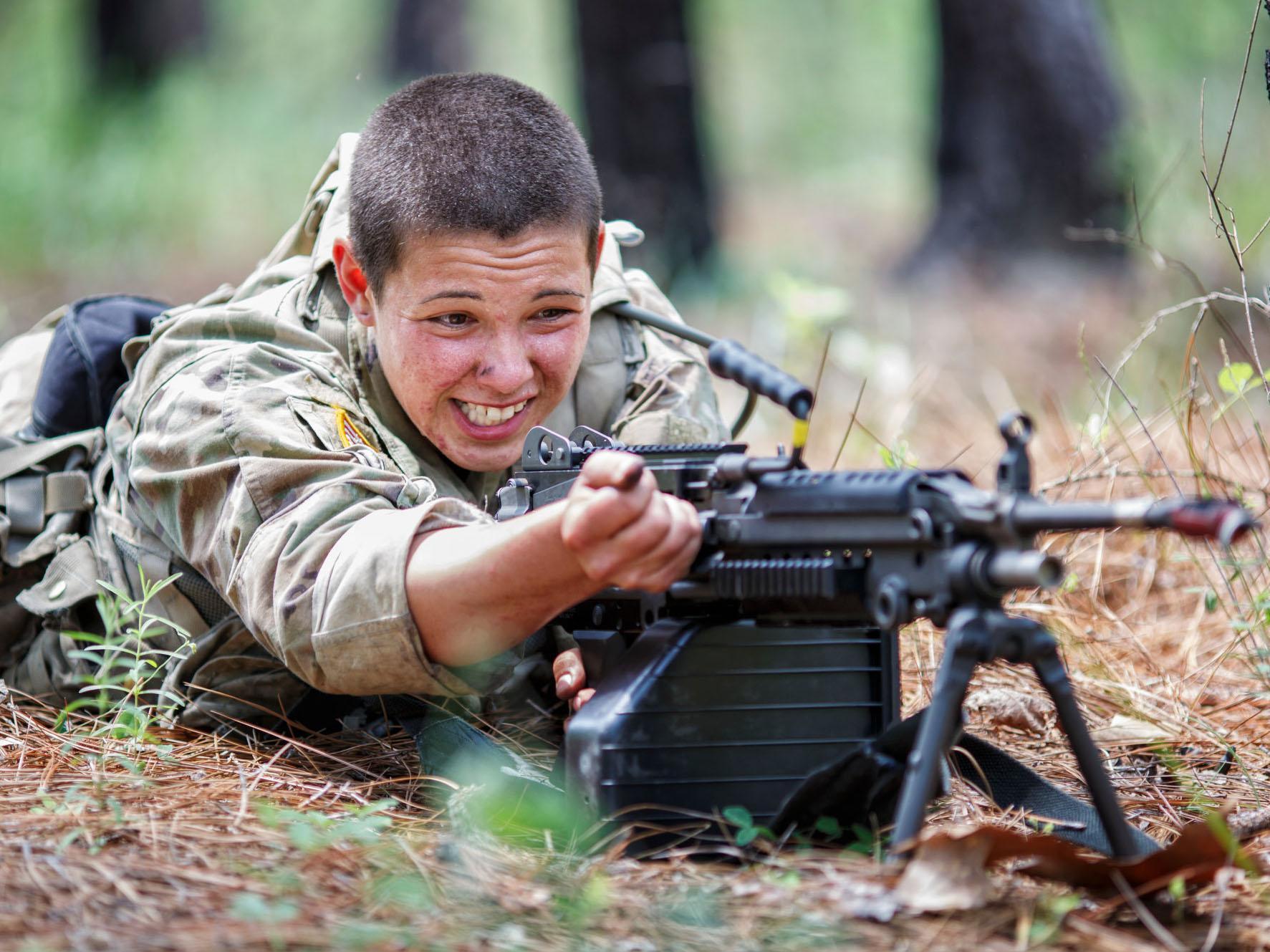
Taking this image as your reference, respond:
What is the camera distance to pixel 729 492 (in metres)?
2.49

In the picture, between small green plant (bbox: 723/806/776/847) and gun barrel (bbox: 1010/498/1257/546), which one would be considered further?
small green plant (bbox: 723/806/776/847)

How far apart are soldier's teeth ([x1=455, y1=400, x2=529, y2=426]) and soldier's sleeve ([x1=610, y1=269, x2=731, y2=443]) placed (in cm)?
46

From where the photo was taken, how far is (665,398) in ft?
12.5

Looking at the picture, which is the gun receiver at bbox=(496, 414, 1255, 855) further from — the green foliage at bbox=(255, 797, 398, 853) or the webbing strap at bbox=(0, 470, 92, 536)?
the webbing strap at bbox=(0, 470, 92, 536)

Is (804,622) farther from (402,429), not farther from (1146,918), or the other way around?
(402,429)

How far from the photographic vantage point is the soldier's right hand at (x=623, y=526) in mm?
2318

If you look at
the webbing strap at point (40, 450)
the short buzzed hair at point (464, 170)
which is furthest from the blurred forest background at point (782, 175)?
the webbing strap at point (40, 450)

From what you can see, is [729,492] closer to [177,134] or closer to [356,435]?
[356,435]

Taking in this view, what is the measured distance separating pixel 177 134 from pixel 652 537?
37.9ft

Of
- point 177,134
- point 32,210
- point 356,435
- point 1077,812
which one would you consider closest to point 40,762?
point 356,435

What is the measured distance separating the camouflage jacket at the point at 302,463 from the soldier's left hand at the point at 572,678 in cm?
35

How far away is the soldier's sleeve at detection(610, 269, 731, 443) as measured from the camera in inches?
147

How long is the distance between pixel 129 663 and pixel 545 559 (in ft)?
3.95

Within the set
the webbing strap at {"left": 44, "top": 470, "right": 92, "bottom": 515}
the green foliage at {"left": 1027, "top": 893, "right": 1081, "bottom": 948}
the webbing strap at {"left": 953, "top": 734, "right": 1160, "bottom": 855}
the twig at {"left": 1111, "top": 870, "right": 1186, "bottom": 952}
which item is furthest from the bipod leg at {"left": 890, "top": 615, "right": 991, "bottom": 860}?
the webbing strap at {"left": 44, "top": 470, "right": 92, "bottom": 515}
